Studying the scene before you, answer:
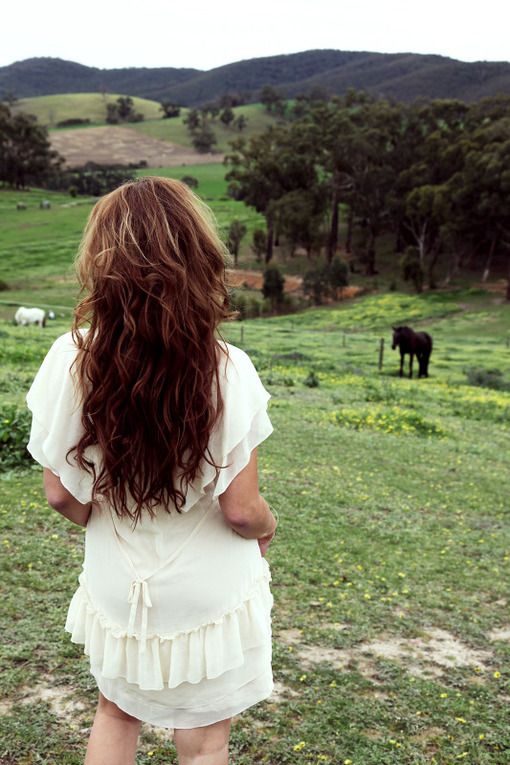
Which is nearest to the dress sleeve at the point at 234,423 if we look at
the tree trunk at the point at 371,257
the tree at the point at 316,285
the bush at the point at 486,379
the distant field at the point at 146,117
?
the bush at the point at 486,379

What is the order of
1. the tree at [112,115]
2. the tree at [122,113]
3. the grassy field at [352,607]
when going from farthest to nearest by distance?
the tree at [122,113] < the tree at [112,115] < the grassy field at [352,607]

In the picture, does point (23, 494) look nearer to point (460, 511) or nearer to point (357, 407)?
point (460, 511)

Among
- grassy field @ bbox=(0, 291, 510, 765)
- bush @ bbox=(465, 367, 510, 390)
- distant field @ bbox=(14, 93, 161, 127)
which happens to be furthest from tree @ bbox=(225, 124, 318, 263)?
distant field @ bbox=(14, 93, 161, 127)

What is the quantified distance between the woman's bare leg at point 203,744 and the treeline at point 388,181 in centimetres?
4875

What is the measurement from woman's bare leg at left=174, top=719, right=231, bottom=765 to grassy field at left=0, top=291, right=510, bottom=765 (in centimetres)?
137

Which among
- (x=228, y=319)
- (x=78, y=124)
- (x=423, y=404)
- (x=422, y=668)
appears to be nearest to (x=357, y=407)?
(x=423, y=404)

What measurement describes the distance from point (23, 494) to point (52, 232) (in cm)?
6081

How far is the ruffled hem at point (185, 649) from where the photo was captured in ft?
7.57

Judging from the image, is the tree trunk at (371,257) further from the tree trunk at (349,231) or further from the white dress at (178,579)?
the white dress at (178,579)

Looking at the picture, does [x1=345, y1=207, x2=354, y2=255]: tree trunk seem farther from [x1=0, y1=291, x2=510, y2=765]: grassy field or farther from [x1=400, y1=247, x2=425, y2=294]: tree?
[x1=0, y1=291, x2=510, y2=765]: grassy field

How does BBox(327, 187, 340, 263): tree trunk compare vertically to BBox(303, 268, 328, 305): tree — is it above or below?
above

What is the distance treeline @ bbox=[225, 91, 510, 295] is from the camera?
49.8m

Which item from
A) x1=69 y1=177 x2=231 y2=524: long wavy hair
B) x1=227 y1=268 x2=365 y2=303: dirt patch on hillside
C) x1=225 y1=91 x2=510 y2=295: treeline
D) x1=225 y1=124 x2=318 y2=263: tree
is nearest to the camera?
x1=69 y1=177 x2=231 y2=524: long wavy hair

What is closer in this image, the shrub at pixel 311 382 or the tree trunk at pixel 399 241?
the shrub at pixel 311 382
